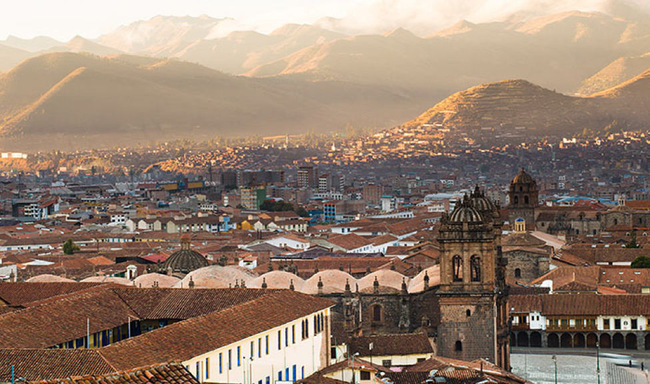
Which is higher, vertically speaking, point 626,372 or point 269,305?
point 269,305

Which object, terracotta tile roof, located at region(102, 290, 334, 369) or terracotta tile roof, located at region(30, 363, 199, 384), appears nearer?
terracotta tile roof, located at region(30, 363, 199, 384)

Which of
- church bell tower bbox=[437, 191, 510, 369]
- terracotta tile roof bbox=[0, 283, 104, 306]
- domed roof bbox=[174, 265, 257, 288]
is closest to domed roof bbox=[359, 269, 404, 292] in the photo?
domed roof bbox=[174, 265, 257, 288]

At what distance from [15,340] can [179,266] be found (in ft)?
88.2

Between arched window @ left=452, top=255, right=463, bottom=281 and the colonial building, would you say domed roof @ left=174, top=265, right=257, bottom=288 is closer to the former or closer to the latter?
arched window @ left=452, top=255, right=463, bottom=281

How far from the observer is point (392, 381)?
33.1 metres

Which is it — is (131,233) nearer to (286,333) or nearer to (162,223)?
(162,223)

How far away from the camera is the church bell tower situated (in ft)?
143

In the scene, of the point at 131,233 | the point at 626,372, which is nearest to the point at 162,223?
the point at 131,233

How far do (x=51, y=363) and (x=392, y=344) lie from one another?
17308 millimetres

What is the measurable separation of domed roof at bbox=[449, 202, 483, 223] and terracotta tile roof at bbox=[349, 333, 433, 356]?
13.0ft

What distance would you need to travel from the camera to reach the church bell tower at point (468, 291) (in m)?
43.5

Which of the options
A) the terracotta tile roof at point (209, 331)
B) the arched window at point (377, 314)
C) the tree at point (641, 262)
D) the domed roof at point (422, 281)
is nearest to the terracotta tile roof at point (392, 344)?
the terracotta tile roof at point (209, 331)

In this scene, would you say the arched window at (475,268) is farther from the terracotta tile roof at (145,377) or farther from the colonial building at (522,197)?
the colonial building at (522,197)

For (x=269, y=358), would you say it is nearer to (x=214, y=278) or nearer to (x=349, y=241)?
(x=214, y=278)
